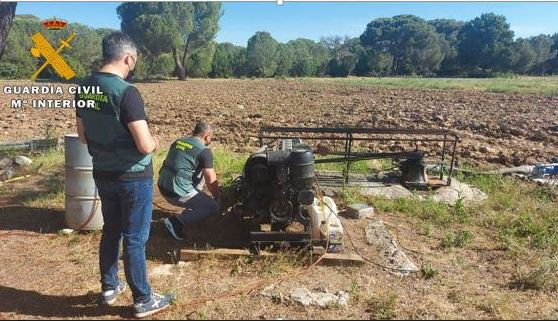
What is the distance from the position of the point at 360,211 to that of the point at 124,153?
137 inches

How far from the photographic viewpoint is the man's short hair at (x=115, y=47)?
3.18 meters

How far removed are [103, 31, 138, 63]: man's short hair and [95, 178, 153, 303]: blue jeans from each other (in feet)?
2.88

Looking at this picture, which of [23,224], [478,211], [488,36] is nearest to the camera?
[23,224]

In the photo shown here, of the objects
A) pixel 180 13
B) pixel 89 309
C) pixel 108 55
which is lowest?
pixel 89 309

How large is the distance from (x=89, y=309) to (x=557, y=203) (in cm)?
637

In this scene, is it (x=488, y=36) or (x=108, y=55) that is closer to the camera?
(x=108, y=55)

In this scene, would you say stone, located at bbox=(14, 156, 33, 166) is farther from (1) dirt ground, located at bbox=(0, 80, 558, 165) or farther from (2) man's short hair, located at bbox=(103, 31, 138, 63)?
(2) man's short hair, located at bbox=(103, 31, 138, 63)

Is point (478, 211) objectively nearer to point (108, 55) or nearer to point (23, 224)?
point (108, 55)

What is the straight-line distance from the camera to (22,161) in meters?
7.84

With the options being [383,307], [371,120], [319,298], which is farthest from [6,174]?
[371,120]

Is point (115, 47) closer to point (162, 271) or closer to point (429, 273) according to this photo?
point (162, 271)

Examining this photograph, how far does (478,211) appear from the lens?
6215 mm

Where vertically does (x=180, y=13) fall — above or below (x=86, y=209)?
above

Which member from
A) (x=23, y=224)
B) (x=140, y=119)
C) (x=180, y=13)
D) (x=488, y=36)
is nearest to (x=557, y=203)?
(x=140, y=119)
